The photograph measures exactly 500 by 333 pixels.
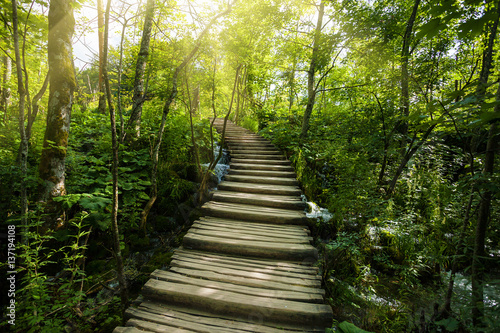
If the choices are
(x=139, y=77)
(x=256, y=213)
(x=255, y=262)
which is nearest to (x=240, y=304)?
(x=255, y=262)

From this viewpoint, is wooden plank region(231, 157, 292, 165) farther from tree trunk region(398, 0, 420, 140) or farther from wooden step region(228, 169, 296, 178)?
tree trunk region(398, 0, 420, 140)

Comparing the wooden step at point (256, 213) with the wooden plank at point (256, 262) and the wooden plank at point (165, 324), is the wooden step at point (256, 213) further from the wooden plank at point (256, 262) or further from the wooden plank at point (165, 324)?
the wooden plank at point (165, 324)

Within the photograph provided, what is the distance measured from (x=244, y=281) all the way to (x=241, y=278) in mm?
72

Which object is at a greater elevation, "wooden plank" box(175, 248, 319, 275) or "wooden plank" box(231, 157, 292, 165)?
"wooden plank" box(231, 157, 292, 165)

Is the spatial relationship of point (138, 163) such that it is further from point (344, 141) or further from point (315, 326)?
point (344, 141)

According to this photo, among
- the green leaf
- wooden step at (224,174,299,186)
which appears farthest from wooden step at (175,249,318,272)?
wooden step at (224,174,299,186)

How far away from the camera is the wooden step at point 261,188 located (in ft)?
17.1

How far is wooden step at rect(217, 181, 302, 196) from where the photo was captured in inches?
205

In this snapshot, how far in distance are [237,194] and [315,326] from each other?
3.29 metres

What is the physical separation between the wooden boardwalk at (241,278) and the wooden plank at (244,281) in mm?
12

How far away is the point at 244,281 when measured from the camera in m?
2.71

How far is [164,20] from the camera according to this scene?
576 centimetres

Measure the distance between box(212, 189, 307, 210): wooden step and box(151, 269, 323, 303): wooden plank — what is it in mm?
2293

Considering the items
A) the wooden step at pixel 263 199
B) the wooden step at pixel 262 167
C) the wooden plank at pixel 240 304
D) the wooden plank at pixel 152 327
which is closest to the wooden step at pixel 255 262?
the wooden plank at pixel 240 304
